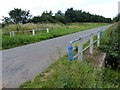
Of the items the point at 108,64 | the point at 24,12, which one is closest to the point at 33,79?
the point at 108,64

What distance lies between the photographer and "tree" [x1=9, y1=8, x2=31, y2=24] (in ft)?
106

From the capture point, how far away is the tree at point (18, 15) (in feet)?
106

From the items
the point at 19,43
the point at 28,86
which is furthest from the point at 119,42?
the point at 19,43

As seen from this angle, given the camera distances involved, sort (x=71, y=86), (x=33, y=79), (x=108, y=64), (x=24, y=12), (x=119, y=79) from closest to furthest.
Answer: (x=71, y=86) < (x=33, y=79) < (x=119, y=79) < (x=108, y=64) < (x=24, y=12)

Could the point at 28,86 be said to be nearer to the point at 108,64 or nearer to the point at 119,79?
the point at 119,79

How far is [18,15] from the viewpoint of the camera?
1300 inches

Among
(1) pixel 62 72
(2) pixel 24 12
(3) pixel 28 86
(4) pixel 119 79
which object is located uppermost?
(2) pixel 24 12

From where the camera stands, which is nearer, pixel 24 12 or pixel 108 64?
pixel 108 64

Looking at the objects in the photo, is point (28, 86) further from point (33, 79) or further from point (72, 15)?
point (72, 15)

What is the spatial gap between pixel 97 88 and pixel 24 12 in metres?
34.9

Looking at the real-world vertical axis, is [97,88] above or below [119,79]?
above

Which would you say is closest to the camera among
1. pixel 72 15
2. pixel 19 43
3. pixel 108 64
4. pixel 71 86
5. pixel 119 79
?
pixel 71 86

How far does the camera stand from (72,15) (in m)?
60.2

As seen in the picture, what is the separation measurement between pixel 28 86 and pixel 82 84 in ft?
4.56
